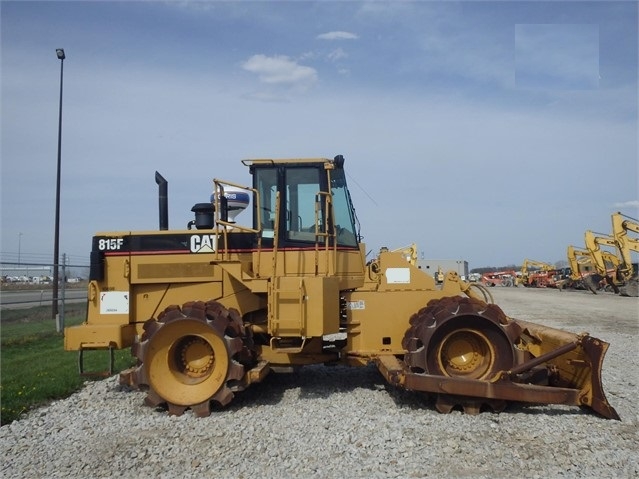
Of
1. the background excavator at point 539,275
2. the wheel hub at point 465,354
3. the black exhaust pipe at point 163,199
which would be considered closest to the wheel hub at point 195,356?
the black exhaust pipe at point 163,199

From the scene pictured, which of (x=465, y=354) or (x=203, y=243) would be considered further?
(x=203, y=243)

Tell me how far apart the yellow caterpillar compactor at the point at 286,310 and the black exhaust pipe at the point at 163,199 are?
19 millimetres

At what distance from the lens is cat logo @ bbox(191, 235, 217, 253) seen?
809 centimetres

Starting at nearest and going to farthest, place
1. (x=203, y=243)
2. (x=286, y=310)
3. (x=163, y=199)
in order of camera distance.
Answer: (x=286, y=310) < (x=203, y=243) < (x=163, y=199)

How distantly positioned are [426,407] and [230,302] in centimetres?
307

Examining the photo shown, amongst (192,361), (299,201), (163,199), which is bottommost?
(192,361)

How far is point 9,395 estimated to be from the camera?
7.89 metres

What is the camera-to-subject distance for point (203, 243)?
8.10 meters

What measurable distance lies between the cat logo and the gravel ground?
2.11 meters

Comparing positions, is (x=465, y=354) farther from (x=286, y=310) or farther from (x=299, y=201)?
(x=299, y=201)

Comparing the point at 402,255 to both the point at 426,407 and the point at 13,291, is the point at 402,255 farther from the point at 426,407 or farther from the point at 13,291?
the point at 13,291

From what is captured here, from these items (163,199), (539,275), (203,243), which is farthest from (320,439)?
(539,275)

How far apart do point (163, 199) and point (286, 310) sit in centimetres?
274

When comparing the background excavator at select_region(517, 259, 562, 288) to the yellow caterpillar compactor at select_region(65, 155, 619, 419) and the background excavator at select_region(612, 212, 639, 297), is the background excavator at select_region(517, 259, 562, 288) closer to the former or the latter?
the background excavator at select_region(612, 212, 639, 297)
